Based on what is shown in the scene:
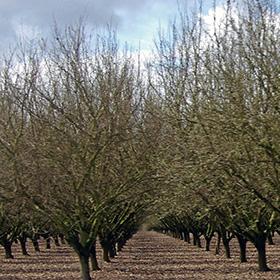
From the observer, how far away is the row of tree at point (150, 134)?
1111 cm

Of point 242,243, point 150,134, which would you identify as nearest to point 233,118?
point 150,134

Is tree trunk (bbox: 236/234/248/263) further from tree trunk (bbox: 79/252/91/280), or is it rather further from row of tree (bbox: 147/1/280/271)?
tree trunk (bbox: 79/252/91/280)

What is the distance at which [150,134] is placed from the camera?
53.1 ft

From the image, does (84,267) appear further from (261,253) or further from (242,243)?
(242,243)

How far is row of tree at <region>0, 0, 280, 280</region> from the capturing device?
437 inches

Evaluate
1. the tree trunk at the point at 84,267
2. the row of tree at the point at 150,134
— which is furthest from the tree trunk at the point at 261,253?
the tree trunk at the point at 84,267

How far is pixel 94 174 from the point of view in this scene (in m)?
14.6

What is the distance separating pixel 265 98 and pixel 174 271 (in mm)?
9468

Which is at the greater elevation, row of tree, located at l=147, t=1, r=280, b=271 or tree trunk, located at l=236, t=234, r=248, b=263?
row of tree, located at l=147, t=1, r=280, b=271

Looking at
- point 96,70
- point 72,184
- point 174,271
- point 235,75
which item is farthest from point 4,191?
point 174,271

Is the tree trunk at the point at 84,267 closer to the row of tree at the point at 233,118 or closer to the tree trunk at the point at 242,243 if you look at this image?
the row of tree at the point at 233,118

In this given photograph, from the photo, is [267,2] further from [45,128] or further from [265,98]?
[45,128]

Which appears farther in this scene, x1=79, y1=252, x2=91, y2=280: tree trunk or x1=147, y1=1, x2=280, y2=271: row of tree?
x1=79, y1=252, x2=91, y2=280: tree trunk

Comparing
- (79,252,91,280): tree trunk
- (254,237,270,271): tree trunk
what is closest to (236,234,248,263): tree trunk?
(254,237,270,271): tree trunk
